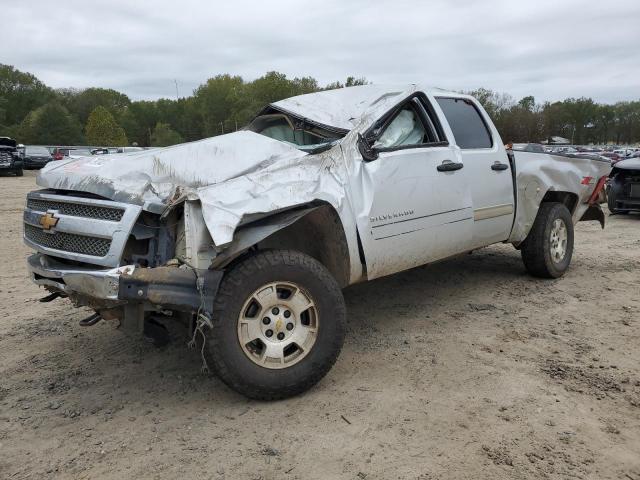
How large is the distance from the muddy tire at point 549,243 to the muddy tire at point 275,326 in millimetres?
3206

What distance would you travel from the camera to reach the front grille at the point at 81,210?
3.20 m

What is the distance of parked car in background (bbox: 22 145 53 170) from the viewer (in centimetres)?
3262

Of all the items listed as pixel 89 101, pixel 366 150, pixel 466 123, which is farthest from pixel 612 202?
pixel 89 101

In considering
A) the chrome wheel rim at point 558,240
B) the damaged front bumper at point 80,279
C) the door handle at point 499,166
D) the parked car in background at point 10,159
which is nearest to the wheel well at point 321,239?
the damaged front bumper at point 80,279

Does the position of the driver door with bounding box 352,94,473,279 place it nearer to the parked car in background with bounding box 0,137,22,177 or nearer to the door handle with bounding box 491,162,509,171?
the door handle with bounding box 491,162,509,171

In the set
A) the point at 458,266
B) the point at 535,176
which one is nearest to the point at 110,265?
the point at 535,176

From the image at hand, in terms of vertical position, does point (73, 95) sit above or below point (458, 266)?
above

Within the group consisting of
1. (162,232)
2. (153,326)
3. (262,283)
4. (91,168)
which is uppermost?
(91,168)

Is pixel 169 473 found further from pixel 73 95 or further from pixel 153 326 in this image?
pixel 73 95

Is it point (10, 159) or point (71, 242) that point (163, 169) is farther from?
point (10, 159)

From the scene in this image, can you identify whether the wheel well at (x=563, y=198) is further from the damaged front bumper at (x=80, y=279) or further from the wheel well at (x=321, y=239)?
the damaged front bumper at (x=80, y=279)

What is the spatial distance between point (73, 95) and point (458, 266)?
343ft

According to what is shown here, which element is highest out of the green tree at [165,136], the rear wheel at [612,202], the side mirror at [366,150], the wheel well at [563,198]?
the green tree at [165,136]

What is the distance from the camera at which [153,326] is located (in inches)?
138
